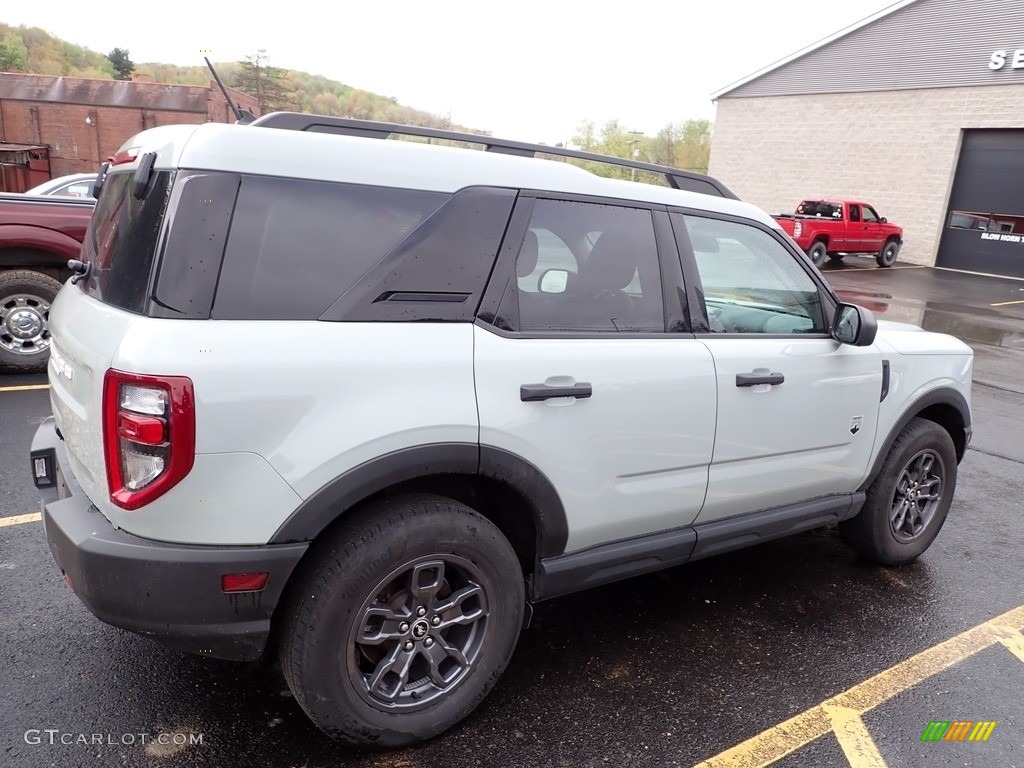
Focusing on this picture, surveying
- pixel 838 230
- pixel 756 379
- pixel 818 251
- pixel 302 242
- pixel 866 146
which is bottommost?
pixel 818 251

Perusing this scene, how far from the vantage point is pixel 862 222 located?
22016mm

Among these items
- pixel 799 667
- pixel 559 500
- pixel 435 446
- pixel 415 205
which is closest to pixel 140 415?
pixel 435 446

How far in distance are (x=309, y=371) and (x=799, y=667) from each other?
228cm

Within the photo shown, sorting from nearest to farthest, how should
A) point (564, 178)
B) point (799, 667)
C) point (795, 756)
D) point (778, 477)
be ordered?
point (795, 756) < point (564, 178) < point (799, 667) < point (778, 477)

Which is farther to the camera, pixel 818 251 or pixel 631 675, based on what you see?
pixel 818 251

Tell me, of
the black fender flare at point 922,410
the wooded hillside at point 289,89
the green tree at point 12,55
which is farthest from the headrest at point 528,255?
the green tree at point 12,55

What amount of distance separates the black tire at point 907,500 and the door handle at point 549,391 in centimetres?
203

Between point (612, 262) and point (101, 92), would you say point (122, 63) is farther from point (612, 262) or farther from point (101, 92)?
point (612, 262)

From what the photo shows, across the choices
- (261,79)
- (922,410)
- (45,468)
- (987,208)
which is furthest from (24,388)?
(261,79)

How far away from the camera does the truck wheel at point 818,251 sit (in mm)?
20766

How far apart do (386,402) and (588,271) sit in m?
1.00

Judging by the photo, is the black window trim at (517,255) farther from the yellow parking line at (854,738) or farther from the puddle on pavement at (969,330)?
the puddle on pavement at (969,330)

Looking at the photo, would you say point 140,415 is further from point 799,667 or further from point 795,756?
point 799,667

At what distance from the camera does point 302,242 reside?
218 cm
